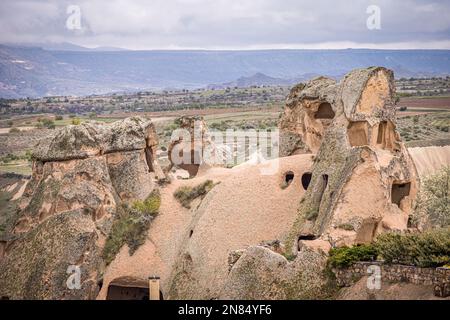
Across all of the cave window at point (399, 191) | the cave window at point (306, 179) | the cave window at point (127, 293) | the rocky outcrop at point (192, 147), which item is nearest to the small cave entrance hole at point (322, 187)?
the cave window at point (399, 191)

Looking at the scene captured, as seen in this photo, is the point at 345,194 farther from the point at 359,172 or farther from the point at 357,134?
the point at 357,134

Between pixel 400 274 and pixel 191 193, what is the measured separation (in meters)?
15.6

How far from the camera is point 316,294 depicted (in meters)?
29.3

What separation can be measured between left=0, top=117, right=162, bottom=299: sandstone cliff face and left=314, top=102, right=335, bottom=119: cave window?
7.13 metres

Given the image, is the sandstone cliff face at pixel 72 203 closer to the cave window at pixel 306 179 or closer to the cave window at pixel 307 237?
the cave window at pixel 306 179

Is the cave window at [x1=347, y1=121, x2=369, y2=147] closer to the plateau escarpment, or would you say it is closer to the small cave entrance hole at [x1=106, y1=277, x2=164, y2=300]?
the plateau escarpment

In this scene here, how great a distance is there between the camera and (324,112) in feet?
136

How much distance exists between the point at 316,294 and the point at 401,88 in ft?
426

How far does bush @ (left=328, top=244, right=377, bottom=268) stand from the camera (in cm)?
2889

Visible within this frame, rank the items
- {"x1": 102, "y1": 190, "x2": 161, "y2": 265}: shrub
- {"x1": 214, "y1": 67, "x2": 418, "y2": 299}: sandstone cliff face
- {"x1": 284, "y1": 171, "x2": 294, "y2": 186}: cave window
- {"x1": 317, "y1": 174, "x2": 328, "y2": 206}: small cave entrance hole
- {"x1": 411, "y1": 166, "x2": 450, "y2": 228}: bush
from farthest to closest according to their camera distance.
A: 1. {"x1": 411, "y1": 166, "x2": 450, "y2": 228}: bush
2. {"x1": 102, "y1": 190, "x2": 161, "y2": 265}: shrub
3. {"x1": 284, "y1": 171, "x2": 294, "y2": 186}: cave window
4. {"x1": 317, "y1": 174, "x2": 328, "y2": 206}: small cave entrance hole
5. {"x1": 214, "y1": 67, "x2": 418, "y2": 299}: sandstone cliff face

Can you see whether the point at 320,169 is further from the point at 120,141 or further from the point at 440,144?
the point at 440,144

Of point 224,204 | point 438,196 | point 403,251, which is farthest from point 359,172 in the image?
point 438,196

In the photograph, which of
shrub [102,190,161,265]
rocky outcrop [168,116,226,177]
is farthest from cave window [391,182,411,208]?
rocky outcrop [168,116,226,177]
